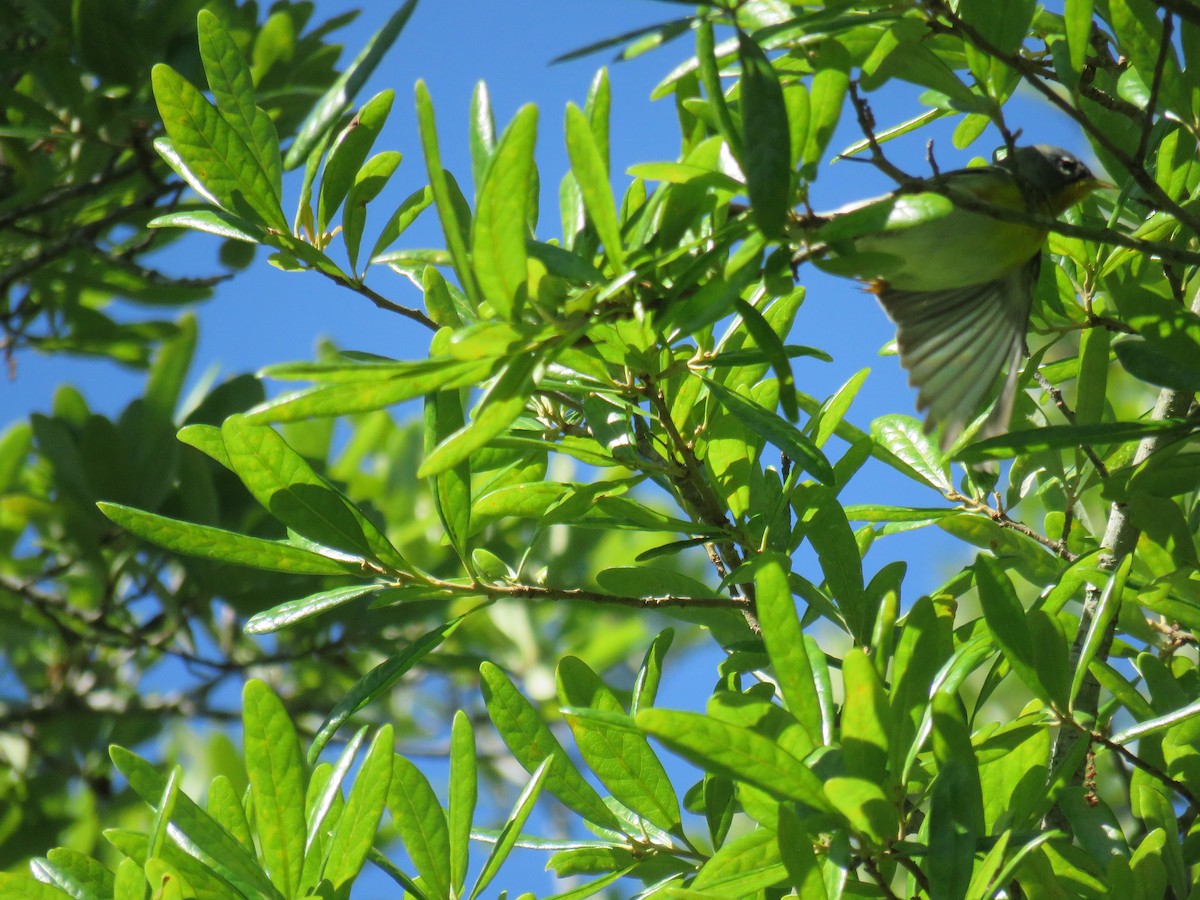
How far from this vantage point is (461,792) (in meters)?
1.44

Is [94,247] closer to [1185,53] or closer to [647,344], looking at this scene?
[647,344]

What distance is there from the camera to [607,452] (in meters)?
1.55

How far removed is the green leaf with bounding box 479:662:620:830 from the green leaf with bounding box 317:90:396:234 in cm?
61

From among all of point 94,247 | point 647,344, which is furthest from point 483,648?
point 647,344

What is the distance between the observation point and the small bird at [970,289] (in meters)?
1.85

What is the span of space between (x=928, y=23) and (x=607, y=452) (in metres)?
0.62

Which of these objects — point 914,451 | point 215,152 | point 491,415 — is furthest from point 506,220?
point 914,451

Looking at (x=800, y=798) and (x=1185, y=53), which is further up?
(x=1185, y=53)

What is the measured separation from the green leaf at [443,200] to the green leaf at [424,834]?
0.58 m

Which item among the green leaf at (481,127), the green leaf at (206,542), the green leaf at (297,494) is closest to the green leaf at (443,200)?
the green leaf at (481,127)

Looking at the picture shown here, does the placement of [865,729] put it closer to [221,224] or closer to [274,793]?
[274,793]

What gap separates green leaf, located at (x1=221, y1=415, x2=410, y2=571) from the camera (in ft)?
4.65

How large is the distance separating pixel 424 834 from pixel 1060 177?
5.49 ft

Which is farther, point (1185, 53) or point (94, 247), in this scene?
point (94, 247)
